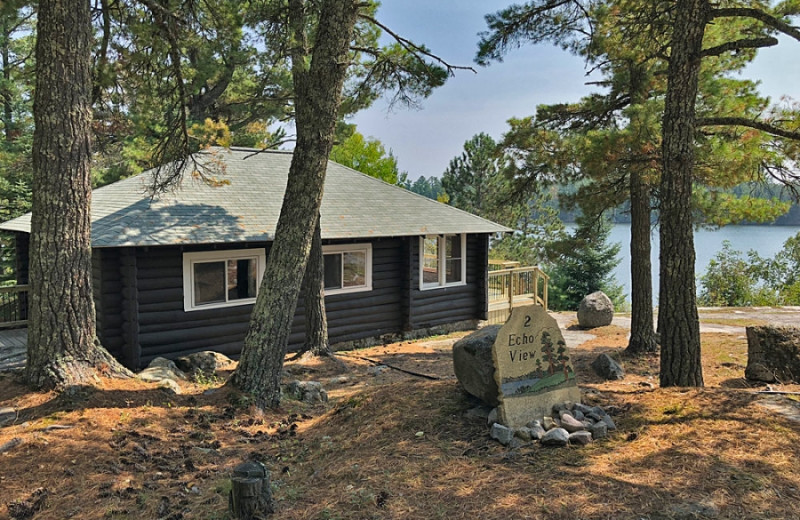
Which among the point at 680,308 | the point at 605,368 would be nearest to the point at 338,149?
the point at 605,368

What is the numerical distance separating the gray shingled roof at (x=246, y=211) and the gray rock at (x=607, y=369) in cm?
561

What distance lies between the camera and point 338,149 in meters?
35.9

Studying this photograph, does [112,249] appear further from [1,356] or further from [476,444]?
[476,444]

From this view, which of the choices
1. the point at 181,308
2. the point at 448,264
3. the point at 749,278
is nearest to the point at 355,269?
the point at 448,264

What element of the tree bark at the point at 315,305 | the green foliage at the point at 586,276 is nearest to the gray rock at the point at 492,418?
the tree bark at the point at 315,305

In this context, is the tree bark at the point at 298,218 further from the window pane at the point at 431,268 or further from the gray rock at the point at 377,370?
the window pane at the point at 431,268

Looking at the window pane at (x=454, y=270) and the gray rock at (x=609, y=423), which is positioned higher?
the window pane at (x=454, y=270)

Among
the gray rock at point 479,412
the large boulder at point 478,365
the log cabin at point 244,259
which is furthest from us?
the log cabin at point 244,259

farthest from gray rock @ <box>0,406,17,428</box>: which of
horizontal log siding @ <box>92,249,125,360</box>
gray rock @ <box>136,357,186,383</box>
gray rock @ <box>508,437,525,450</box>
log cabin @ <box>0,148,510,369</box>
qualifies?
gray rock @ <box>508,437,525,450</box>

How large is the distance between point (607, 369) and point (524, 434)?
5584mm

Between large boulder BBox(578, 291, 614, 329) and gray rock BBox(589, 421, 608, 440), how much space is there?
12.4m

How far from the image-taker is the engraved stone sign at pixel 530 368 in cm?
491

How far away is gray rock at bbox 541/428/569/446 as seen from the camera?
14.9 feet

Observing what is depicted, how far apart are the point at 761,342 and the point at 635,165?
3488mm
